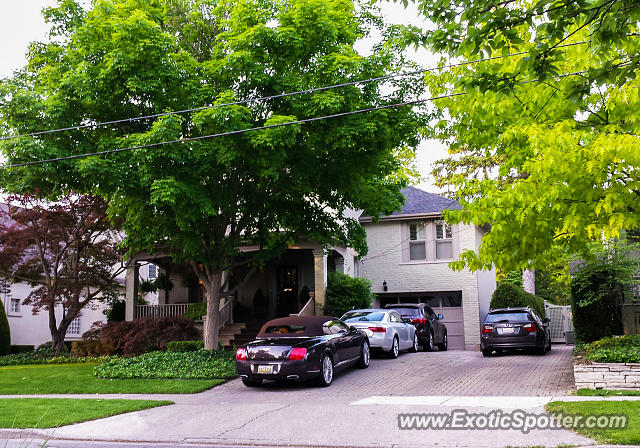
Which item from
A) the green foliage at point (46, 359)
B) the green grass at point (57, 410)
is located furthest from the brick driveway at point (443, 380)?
the green foliage at point (46, 359)

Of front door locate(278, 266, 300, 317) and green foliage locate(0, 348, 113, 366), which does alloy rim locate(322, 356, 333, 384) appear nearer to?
green foliage locate(0, 348, 113, 366)

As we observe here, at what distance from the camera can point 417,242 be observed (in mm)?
26625

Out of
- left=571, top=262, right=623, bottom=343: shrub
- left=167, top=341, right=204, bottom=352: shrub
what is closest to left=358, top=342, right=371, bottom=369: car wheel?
left=167, top=341, right=204, bottom=352: shrub

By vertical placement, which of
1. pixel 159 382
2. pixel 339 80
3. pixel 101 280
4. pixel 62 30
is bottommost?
pixel 159 382

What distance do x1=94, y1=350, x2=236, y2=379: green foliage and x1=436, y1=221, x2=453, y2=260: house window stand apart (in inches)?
493

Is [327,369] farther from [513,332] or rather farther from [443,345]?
[443,345]

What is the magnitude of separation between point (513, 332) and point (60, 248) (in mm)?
17038

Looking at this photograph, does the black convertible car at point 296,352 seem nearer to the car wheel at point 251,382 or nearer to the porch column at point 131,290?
the car wheel at point 251,382

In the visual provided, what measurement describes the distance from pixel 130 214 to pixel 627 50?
1243cm

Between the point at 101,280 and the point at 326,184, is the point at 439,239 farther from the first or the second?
the point at 101,280

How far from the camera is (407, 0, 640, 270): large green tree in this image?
6.12 meters

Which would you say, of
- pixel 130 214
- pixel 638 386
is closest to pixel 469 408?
pixel 638 386

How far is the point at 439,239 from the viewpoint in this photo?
26281mm

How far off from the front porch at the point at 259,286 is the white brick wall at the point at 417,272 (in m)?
1.97
